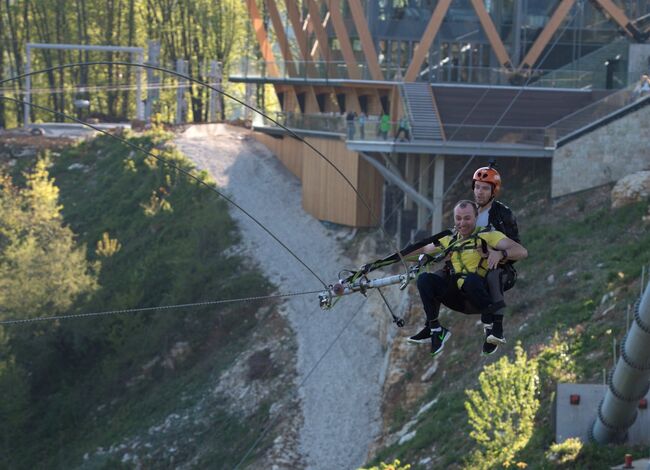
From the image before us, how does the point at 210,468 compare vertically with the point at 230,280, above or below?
below

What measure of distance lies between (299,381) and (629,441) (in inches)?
665

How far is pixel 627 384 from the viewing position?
2080cm

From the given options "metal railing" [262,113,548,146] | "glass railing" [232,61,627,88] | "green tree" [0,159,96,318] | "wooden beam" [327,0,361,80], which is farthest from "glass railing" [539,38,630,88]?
"green tree" [0,159,96,318]

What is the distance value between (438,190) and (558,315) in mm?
11233

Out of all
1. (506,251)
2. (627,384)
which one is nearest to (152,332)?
(627,384)

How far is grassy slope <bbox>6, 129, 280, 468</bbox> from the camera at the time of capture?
4150 centimetres

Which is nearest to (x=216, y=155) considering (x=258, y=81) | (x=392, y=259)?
(x=258, y=81)

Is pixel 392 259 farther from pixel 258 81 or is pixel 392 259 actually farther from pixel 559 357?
pixel 258 81

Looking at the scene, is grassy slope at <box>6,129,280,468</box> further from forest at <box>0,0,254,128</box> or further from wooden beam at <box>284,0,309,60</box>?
forest at <box>0,0,254,128</box>

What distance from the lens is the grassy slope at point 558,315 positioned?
88.4 ft

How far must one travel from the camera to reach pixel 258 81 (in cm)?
6197

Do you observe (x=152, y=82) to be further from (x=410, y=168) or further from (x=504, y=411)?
(x=504, y=411)

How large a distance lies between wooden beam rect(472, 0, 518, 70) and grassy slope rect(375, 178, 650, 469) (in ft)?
36.9

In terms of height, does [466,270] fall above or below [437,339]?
above
